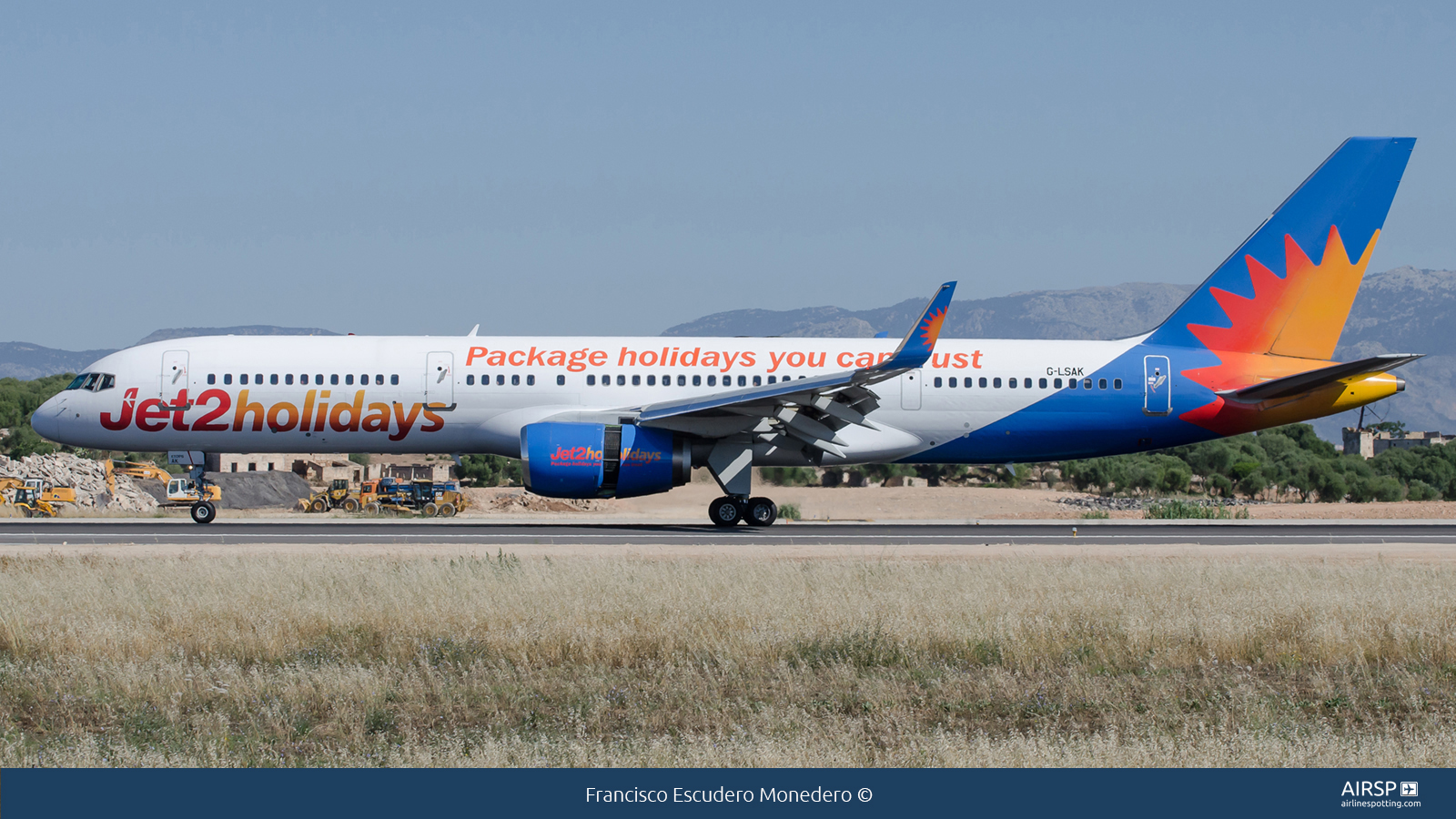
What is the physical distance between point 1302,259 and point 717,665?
22709mm

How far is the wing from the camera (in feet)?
77.2

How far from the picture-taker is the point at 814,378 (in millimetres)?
26141

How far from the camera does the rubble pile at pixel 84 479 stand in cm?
4616

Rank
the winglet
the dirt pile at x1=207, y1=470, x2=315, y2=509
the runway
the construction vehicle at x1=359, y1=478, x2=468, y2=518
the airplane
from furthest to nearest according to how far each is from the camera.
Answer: the dirt pile at x1=207, y1=470, x2=315, y2=509 < the construction vehicle at x1=359, y1=478, x2=468, y2=518 < the airplane < the winglet < the runway

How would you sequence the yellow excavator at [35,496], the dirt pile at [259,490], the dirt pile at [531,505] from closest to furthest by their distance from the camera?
1. the yellow excavator at [35,496]
2. the dirt pile at [531,505]
3. the dirt pile at [259,490]

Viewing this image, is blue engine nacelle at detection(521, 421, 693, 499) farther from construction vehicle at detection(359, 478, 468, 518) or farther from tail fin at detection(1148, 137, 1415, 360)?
construction vehicle at detection(359, 478, 468, 518)

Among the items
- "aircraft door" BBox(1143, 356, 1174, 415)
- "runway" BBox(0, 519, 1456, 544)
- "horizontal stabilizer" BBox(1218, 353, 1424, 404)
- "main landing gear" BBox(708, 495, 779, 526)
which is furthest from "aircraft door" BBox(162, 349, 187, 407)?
"horizontal stabilizer" BBox(1218, 353, 1424, 404)

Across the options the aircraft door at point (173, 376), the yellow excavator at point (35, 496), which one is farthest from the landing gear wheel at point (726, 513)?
the yellow excavator at point (35, 496)

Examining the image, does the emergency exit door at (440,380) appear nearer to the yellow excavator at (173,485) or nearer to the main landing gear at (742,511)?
the yellow excavator at (173,485)

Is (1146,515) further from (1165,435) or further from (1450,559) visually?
(1450,559)

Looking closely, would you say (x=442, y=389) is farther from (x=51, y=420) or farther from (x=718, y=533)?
(x=51, y=420)

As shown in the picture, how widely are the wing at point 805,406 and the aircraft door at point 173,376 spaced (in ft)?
32.1

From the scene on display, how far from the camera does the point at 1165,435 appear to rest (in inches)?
1121

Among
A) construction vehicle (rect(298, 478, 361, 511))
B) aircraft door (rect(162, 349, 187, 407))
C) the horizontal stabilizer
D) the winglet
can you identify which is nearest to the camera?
the winglet
